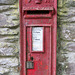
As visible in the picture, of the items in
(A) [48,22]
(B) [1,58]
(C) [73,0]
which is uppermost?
(C) [73,0]

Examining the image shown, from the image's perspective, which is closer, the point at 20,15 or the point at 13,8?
the point at 20,15

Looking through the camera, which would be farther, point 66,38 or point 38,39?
point 66,38

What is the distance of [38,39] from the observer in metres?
1.20

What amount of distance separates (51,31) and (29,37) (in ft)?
0.88

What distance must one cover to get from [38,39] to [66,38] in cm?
38

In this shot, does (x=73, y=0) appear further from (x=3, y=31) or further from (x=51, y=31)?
(x=3, y=31)

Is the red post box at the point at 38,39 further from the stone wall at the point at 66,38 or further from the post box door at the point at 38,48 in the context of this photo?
the stone wall at the point at 66,38

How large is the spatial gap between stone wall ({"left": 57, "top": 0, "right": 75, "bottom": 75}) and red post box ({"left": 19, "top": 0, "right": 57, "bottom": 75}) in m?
0.15

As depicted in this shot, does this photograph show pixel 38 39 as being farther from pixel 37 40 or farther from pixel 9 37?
pixel 9 37

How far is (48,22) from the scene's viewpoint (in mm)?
1180

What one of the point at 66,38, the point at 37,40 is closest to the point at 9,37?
the point at 37,40

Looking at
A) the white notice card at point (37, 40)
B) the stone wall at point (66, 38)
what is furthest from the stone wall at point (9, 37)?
the stone wall at point (66, 38)

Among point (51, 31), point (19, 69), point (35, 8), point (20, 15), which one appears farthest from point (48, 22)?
point (19, 69)

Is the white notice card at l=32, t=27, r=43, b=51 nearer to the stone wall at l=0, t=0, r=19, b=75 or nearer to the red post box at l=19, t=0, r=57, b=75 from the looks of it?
the red post box at l=19, t=0, r=57, b=75
